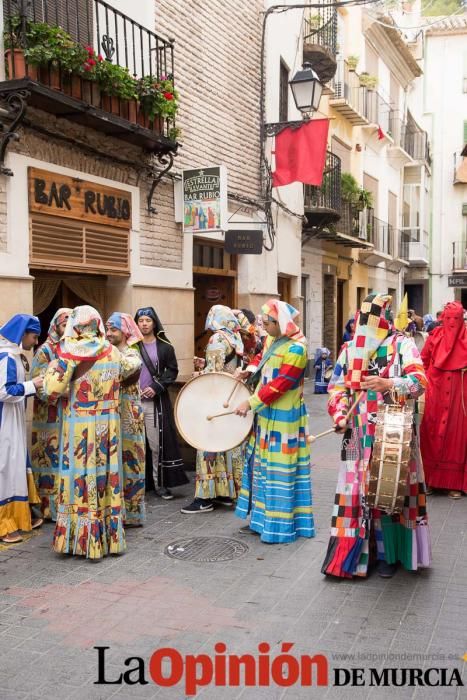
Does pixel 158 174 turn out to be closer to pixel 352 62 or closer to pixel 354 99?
pixel 354 99

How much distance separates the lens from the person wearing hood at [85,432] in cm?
560

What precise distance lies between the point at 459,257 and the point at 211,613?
31.6 metres

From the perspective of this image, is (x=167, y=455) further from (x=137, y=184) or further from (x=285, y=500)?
(x=137, y=184)

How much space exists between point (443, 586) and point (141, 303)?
5.85m

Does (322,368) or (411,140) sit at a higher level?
(411,140)

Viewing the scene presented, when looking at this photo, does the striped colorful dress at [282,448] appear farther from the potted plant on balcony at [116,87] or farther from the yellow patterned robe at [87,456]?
the potted plant on balcony at [116,87]

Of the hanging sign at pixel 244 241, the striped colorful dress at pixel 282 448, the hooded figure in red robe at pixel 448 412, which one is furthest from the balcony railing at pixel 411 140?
the striped colorful dress at pixel 282 448

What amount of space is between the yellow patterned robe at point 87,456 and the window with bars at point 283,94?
34.4 ft

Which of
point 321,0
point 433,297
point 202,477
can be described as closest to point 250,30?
point 321,0

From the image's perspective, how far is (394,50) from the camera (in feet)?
90.2

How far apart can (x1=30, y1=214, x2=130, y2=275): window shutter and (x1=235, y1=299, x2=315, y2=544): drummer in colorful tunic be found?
3.16 meters

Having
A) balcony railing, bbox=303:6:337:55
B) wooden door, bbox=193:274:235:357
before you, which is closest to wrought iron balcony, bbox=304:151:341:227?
balcony railing, bbox=303:6:337:55

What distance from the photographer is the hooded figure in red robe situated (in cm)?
800

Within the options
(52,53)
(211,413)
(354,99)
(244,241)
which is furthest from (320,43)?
(211,413)
